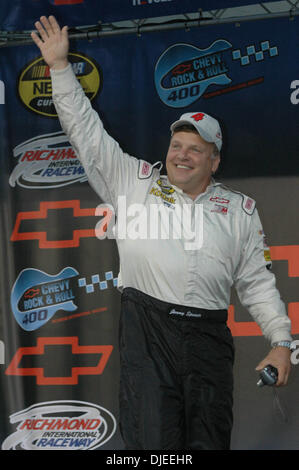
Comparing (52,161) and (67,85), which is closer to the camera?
(67,85)

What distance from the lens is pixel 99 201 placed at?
359 centimetres

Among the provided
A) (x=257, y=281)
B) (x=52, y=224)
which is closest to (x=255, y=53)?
(x=257, y=281)

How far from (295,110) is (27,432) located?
96.7 inches

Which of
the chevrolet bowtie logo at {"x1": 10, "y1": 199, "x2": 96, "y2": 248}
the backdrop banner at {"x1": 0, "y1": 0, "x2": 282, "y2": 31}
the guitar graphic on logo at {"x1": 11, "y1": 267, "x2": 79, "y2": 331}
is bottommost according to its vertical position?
the guitar graphic on logo at {"x1": 11, "y1": 267, "x2": 79, "y2": 331}

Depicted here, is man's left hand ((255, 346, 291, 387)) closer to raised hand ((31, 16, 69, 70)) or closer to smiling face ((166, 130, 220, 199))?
smiling face ((166, 130, 220, 199))

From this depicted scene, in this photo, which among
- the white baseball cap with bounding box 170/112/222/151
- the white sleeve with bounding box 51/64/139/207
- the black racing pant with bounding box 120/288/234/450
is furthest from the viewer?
the white baseball cap with bounding box 170/112/222/151

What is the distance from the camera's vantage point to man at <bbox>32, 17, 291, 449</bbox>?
244cm

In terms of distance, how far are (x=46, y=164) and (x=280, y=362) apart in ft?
6.25

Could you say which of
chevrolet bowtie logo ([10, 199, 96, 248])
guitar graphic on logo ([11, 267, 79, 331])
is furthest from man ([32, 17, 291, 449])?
guitar graphic on logo ([11, 267, 79, 331])

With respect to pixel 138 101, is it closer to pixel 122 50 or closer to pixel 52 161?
pixel 122 50

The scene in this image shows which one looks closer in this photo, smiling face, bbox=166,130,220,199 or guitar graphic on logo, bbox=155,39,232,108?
smiling face, bbox=166,130,220,199

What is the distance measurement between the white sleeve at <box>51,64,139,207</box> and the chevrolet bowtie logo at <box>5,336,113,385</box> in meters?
1.18

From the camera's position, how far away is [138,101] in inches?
139
